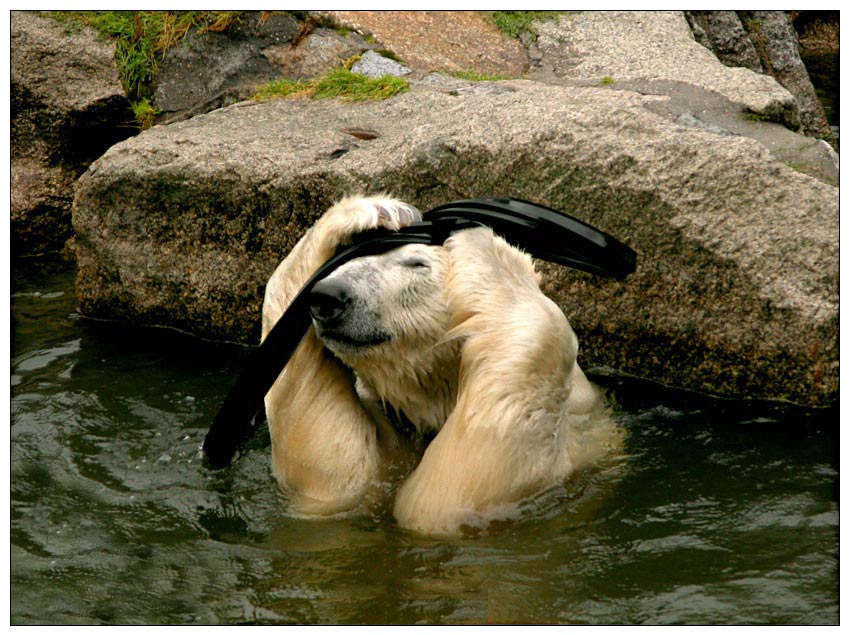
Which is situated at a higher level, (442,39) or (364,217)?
(442,39)

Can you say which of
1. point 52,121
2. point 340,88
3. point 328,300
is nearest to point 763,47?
point 340,88

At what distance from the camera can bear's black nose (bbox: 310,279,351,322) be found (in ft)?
11.4

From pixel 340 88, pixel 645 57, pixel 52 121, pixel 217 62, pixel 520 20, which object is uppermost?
pixel 520 20

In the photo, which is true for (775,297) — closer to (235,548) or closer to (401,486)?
(401,486)

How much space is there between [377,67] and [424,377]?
13.6 feet

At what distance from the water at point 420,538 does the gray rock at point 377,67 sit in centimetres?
328

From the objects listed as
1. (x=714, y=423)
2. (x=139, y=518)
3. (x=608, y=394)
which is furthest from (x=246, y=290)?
(x=714, y=423)

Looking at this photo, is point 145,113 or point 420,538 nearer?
point 420,538

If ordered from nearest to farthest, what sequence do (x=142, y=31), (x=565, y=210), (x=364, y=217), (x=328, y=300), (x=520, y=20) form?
(x=328, y=300)
(x=364, y=217)
(x=565, y=210)
(x=142, y=31)
(x=520, y=20)

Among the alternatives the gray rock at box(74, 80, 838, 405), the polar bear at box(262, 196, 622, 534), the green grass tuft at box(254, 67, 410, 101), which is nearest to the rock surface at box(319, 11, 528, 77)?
the green grass tuft at box(254, 67, 410, 101)

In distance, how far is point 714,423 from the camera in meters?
4.80

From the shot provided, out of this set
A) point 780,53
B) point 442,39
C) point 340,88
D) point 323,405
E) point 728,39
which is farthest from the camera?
point 780,53

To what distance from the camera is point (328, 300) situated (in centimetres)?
350

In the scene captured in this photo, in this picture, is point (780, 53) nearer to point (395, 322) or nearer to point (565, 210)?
point (565, 210)
